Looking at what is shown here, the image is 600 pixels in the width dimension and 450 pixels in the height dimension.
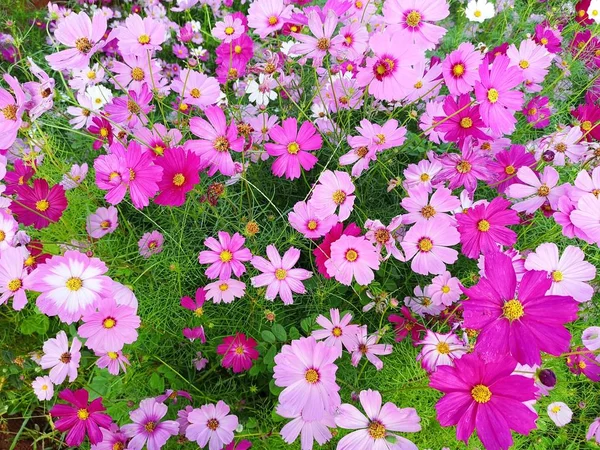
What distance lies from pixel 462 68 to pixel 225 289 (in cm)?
70

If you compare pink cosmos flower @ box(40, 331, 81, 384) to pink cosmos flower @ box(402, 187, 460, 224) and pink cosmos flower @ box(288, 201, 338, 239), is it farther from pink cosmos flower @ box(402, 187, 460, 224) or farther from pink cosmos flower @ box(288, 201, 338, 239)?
pink cosmos flower @ box(402, 187, 460, 224)

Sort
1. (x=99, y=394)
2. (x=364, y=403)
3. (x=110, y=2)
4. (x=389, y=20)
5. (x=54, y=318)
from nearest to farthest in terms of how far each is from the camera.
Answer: (x=364, y=403) → (x=389, y=20) → (x=99, y=394) → (x=54, y=318) → (x=110, y=2)

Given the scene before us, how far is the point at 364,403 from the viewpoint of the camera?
2.49 feet

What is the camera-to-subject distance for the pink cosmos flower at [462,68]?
0.92 metres

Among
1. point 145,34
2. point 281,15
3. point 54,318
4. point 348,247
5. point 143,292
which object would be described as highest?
point 281,15

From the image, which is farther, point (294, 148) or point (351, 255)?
point (294, 148)

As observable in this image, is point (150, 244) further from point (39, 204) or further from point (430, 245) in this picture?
point (430, 245)

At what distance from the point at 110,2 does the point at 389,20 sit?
5.91ft

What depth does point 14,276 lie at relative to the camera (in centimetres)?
86

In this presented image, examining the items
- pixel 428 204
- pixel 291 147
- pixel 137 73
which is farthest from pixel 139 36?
pixel 428 204

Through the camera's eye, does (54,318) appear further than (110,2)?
No

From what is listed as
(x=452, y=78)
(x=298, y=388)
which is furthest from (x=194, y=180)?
(x=452, y=78)

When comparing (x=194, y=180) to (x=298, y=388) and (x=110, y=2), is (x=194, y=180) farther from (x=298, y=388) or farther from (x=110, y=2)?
(x=110, y=2)

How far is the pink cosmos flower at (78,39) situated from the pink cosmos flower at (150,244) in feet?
1.32
